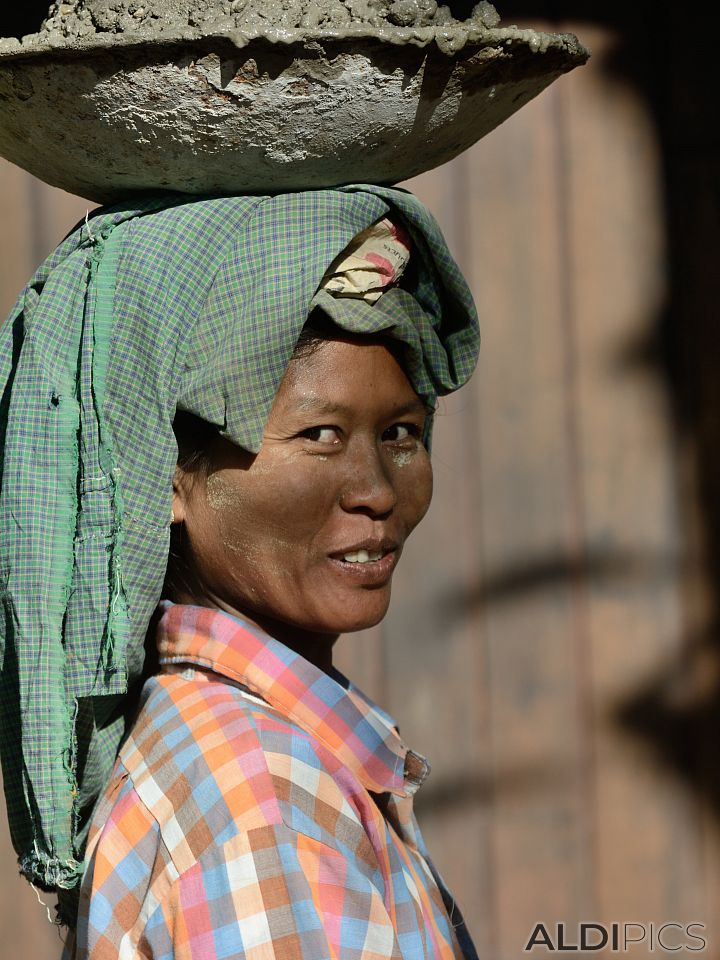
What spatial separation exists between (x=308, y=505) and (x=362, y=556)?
0.10 meters

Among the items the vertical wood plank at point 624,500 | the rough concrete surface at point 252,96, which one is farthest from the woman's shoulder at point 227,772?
the vertical wood plank at point 624,500

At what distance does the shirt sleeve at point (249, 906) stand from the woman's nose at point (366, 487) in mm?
406

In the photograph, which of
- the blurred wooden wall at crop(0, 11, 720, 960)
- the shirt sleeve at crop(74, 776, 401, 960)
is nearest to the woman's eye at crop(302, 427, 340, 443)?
the shirt sleeve at crop(74, 776, 401, 960)

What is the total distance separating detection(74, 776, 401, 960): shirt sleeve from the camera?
1.10 meters

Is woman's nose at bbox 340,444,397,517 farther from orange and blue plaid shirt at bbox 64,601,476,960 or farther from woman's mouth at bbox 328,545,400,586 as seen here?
orange and blue plaid shirt at bbox 64,601,476,960

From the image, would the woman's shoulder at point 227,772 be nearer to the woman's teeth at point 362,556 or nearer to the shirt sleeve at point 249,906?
the shirt sleeve at point 249,906

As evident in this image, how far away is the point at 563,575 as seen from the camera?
2.67 m

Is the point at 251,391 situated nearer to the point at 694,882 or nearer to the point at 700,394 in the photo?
the point at 700,394

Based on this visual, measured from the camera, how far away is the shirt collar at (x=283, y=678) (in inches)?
53.1

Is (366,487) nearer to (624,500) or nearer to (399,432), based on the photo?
(399,432)

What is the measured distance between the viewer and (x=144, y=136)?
4.16ft

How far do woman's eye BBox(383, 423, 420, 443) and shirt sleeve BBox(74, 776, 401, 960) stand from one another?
1.74 ft

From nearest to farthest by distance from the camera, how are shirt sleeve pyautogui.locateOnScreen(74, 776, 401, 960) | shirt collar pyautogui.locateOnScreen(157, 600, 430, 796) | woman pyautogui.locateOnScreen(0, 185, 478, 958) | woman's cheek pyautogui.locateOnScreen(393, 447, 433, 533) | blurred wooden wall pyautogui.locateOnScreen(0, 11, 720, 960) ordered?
shirt sleeve pyautogui.locateOnScreen(74, 776, 401, 960) < woman pyautogui.locateOnScreen(0, 185, 478, 958) < shirt collar pyautogui.locateOnScreen(157, 600, 430, 796) < woman's cheek pyautogui.locateOnScreen(393, 447, 433, 533) < blurred wooden wall pyautogui.locateOnScreen(0, 11, 720, 960)

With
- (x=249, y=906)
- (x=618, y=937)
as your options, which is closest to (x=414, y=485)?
(x=249, y=906)
